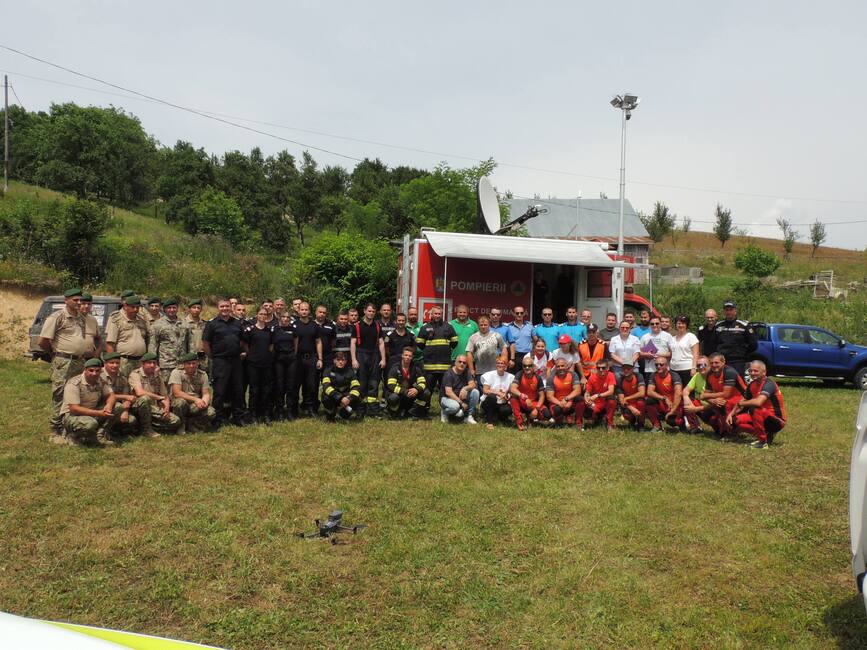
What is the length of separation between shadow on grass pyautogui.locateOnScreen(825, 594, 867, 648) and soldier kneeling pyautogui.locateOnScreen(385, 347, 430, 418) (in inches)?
231

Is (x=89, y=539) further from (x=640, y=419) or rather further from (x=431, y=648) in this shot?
(x=640, y=419)

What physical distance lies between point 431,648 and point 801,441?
7005 mm

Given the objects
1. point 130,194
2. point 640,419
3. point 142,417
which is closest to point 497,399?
point 640,419

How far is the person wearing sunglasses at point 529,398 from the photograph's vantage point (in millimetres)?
8949

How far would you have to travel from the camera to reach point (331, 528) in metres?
4.89

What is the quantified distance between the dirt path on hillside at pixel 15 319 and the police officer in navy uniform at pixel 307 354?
11.1 meters

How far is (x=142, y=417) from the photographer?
7.71 meters

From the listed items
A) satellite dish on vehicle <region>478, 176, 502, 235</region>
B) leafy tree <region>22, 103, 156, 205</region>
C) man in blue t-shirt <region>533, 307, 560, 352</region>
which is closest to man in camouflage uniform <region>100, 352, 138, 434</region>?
man in blue t-shirt <region>533, 307, 560, 352</region>

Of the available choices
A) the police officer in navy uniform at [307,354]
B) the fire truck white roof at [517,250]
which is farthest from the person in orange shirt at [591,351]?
the police officer in navy uniform at [307,354]

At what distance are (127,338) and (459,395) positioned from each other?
14.9ft

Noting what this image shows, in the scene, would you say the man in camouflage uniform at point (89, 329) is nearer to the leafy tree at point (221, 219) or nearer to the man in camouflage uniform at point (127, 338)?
the man in camouflage uniform at point (127, 338)

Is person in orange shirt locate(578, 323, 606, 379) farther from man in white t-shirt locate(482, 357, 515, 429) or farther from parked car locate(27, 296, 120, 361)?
parked car locate(27, 296, 120, 361)

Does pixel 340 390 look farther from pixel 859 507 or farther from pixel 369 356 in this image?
pixel 859 507

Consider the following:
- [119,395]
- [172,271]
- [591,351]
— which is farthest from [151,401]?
[172,271]
